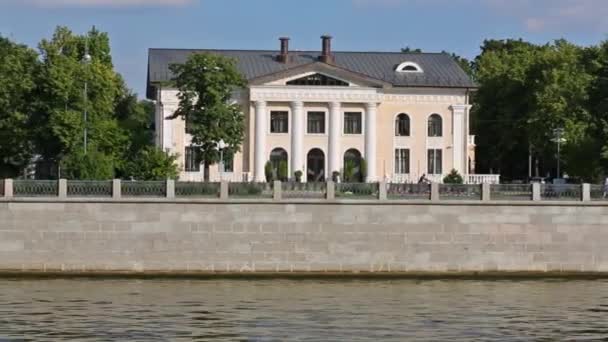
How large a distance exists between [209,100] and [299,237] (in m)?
23.3

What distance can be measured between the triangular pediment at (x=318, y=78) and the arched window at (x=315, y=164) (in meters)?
4.37

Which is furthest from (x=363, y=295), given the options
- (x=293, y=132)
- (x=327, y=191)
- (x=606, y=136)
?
(x=293, y=132)

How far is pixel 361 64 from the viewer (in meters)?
99.4

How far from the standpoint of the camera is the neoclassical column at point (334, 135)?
310ft

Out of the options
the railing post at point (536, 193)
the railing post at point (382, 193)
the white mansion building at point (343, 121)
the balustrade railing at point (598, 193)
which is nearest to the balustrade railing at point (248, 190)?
the railing post at point (382, 193)

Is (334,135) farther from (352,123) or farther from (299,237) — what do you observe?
(299,237)

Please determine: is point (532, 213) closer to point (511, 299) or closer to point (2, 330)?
point (511, 299)

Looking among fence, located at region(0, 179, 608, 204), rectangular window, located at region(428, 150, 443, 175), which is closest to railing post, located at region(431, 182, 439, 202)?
fence, located at region(0, 179, 608, 204)

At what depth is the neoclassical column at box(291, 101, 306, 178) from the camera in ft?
309

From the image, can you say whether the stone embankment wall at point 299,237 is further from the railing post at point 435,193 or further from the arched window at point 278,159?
the arched window at point 278,159

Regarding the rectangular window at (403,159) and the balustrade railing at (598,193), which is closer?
the balustrade railing at (598,193)

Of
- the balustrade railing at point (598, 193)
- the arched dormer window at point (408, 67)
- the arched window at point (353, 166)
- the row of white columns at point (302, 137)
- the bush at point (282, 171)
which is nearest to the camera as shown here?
the balustrade railing at point (598, 193)

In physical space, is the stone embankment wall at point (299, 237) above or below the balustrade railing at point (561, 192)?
below

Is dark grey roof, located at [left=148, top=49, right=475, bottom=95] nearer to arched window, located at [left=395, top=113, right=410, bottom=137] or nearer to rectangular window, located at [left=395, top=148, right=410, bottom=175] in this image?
arched window, located at [left=395, top=113, right=410, bottom=137]
